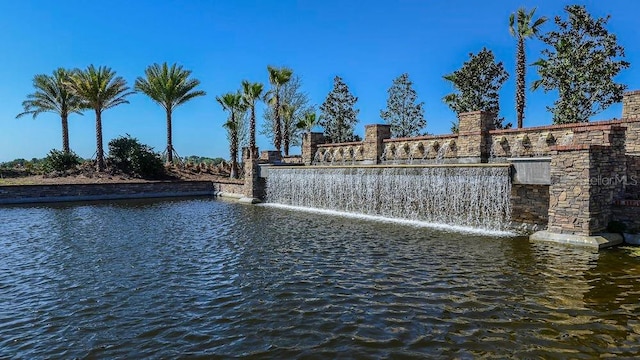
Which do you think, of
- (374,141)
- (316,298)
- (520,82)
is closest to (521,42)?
(520,82)

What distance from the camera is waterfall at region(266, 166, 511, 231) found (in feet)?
39.7

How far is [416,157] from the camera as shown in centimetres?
1834

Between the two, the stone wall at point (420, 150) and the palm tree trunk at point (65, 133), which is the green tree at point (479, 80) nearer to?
the stone wall at point (420, 150)

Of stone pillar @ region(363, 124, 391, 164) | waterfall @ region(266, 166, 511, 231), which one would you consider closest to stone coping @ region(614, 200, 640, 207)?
waterfall @ region(266, 166, 511, 231)

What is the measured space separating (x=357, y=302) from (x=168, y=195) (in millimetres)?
23465

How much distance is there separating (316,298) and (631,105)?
38.3 ft

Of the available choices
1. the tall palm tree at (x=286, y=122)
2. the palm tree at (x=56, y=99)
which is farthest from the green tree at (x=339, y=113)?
the palm tree at (x=56, y=99)

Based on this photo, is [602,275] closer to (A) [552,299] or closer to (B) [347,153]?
(A) [552,299]

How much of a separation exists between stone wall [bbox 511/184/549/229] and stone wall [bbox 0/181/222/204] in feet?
60.5

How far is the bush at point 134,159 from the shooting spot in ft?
102

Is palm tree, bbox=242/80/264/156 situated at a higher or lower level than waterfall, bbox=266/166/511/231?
higher

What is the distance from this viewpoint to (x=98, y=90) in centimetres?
2936

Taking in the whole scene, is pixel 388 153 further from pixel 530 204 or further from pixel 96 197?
pixel 96 197

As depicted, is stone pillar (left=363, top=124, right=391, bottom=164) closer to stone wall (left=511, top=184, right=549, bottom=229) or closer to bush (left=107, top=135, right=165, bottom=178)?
stone wall (left=511, top=184, right=549, bottom=229)
